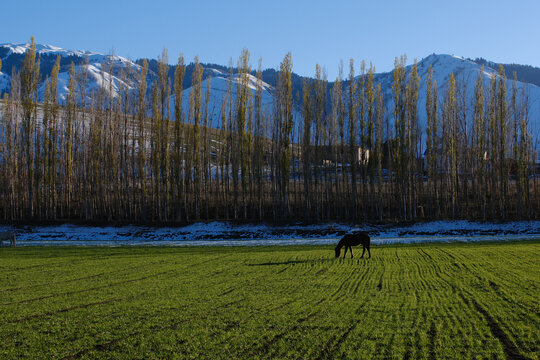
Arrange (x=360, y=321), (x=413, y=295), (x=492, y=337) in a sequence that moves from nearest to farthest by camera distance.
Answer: (x=492, y=337), (x=360, y=321), (x=413, y=295)

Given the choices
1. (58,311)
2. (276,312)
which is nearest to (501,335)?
(276,312)

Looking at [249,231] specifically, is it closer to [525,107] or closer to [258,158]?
[258,158]

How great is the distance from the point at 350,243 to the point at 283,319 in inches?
385

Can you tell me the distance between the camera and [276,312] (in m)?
8.08

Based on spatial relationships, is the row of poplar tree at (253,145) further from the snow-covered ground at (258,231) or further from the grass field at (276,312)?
the grass field at (276,312)

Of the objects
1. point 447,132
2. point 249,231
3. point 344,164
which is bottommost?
point 249,231

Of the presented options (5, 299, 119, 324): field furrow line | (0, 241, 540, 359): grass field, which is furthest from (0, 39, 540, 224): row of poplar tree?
(5, 299, 119, 324): field furrow line

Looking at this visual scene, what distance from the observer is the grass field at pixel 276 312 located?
20.0 ft

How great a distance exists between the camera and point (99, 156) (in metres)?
40.9

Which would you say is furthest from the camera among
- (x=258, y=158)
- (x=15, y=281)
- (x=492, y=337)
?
(x=258, y=158)

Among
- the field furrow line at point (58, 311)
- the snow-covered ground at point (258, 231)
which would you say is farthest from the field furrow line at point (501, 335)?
the snow-covered ground at point (258, 231)

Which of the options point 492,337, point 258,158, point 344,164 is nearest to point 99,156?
point 258,158

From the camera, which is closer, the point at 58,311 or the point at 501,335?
the point at 501,335

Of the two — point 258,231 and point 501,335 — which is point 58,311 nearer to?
point 501,335
